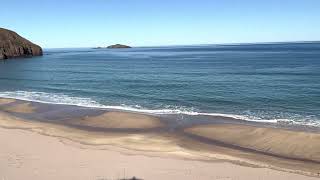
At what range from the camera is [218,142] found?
2619 centimetres

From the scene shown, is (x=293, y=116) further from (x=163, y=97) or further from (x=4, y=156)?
(x=4, y=156)

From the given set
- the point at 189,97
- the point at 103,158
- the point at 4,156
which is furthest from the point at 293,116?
the point at 4,156

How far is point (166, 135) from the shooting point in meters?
28.0

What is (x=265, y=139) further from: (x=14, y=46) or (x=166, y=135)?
(x=14, y=46)

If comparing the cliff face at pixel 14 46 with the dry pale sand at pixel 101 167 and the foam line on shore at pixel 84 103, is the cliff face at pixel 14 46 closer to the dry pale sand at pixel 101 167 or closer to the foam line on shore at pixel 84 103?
the foam line on shore at pixel 84 103

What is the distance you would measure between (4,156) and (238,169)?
1257cm

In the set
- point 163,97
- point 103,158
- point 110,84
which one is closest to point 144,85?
point 110,84

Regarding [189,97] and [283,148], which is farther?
[189,97]

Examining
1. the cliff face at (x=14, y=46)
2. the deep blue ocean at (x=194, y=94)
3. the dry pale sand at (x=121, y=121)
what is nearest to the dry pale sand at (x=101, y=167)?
the dry pale sand at (x=121, y=121)

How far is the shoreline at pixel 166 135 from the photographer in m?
21.9

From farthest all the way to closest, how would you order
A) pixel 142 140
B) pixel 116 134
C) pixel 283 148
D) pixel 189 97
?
pixel 189 97, pixel 116 134, pixel 142 140, pixel 283 148

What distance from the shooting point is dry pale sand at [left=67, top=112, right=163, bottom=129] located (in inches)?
1215

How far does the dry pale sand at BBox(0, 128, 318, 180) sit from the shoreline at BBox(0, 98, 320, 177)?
1.13m

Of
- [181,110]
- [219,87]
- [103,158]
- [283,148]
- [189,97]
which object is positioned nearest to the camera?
[103,158]
